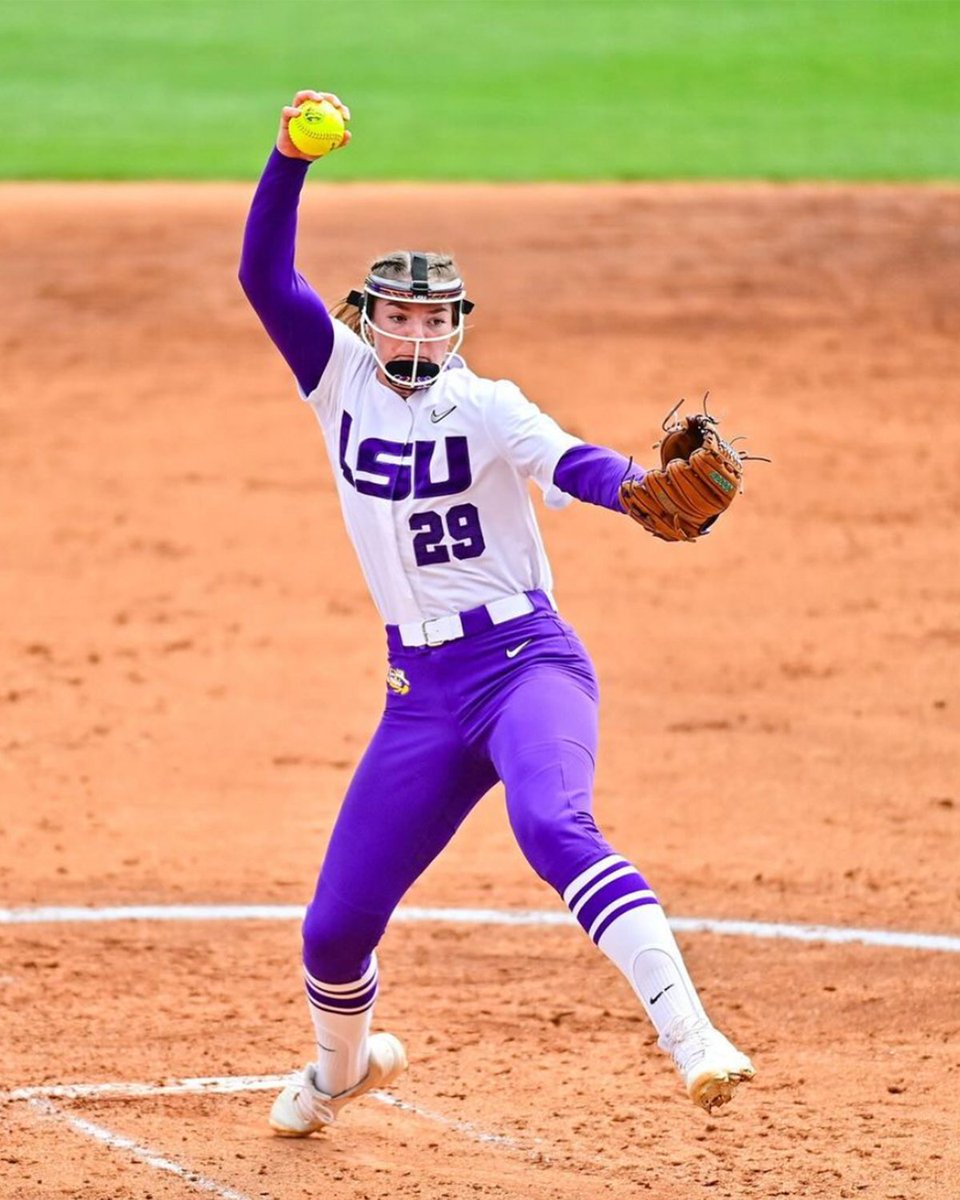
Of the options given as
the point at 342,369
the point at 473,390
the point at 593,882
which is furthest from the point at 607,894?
the point at 342,369

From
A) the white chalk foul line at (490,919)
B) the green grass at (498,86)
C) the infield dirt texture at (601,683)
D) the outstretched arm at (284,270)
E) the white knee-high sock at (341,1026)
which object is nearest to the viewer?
the outstretched arm at (284,270)

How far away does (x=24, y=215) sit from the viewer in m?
16.4

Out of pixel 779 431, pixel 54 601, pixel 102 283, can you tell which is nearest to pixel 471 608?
pixel 54 601

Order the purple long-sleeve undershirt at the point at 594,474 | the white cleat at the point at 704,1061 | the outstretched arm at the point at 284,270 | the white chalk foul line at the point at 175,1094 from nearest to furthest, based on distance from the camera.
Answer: the white cleat at the point at 704,1061
the purple long-sleeve undershirt at the point at 594,474
the outstretched arm at the point at 284,270
the white chalk foul line at the point at 175,1094

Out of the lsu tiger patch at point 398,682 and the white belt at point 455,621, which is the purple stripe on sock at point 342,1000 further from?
the white belt at point 455,621

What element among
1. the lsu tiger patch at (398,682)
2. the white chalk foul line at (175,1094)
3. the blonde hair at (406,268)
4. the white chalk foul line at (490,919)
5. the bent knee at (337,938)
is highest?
the blonde hair at (406,268)

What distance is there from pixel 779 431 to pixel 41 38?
14.6 m

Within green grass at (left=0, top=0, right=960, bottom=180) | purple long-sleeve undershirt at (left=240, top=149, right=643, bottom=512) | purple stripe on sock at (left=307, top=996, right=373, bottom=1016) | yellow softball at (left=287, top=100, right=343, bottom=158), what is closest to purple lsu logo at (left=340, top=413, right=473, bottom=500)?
purple long-sleeve undershirt at (left=240, top=149, right=643, bottom=512)

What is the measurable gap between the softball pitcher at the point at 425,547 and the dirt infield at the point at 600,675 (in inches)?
35.3

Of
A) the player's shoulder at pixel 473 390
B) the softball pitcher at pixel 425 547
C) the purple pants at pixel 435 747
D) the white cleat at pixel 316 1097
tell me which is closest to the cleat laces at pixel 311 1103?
the white cleat at pixel 316 1097

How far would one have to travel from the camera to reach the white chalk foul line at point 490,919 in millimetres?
6918

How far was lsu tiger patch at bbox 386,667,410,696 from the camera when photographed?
17.0ft

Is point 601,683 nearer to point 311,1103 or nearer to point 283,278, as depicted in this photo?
point 311,1103

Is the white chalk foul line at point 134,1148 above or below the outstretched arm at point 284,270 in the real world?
below
